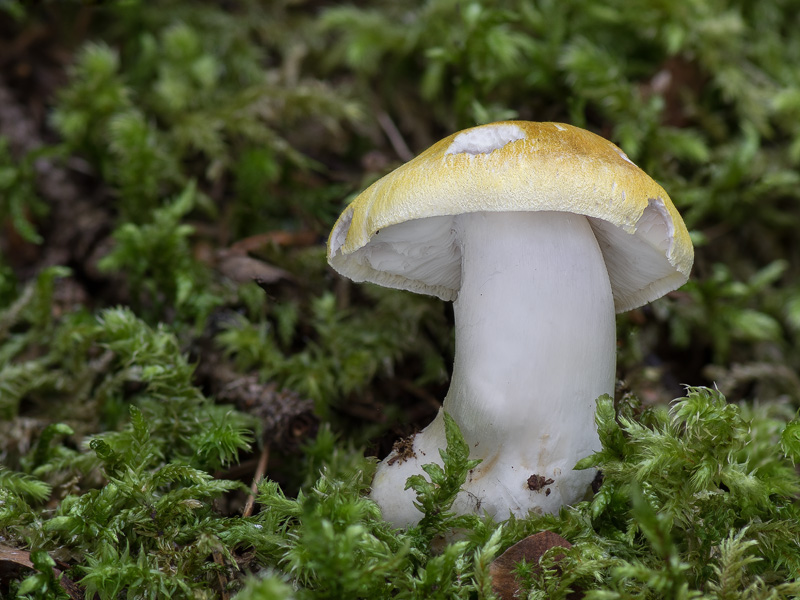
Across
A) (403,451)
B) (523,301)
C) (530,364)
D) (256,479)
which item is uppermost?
(523,301)

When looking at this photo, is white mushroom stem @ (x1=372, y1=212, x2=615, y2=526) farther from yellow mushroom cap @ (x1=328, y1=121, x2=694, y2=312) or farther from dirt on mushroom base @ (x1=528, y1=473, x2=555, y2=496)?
yellow mushroom cap @ (x1=328, y1=121, x2=694, y2=312)

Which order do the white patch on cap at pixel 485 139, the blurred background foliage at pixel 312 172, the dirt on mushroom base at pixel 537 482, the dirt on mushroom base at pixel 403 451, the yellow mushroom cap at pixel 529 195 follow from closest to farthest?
the yellow mushroom cap at pixel 529 195
the white patch on cap at pixel 485 139
the dirt on mushroom base at pixel 537 482
the dirt on mushroom base at pixel 403 451
the blurred background foliage at pixel 312 172

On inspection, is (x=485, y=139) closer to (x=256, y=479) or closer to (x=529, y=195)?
(x=529, y=195)

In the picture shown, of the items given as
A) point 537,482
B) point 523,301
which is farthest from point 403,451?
point 523,301

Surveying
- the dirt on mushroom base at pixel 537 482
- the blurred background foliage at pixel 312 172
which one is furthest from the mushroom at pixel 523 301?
the blurred background foliage at pixel 312 172

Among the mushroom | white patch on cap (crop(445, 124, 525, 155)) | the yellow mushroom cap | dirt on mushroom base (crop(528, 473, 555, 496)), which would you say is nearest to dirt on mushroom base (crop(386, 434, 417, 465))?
the mushroom

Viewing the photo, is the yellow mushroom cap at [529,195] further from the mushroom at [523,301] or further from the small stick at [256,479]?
the small stick at [256,479]
